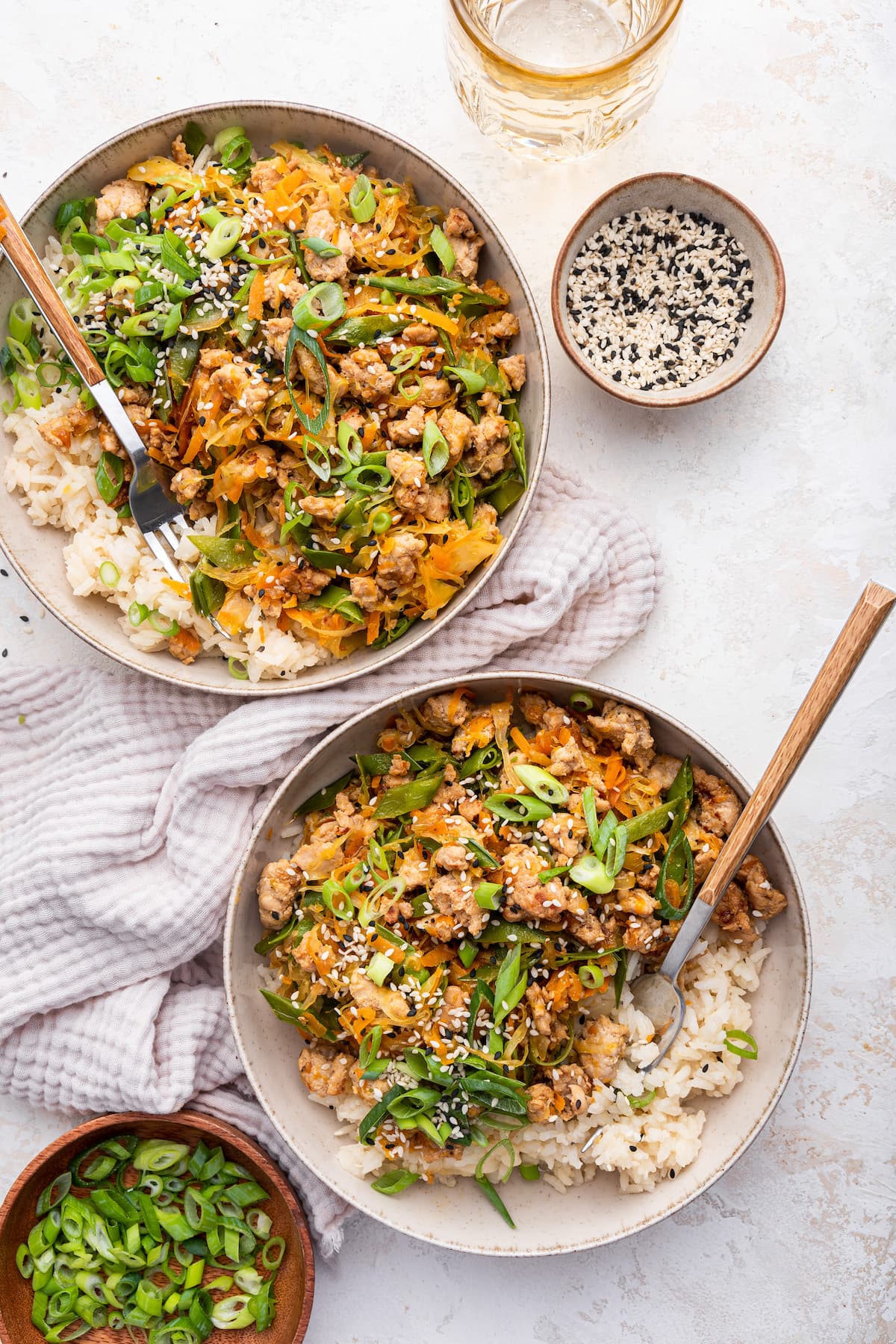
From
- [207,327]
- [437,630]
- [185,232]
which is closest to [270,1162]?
[437,630]

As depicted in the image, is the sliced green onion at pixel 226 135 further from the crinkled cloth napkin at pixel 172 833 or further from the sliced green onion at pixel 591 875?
the sliced green onion at pixel 591 875

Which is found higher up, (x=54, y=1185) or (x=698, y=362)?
(x=698, y=362)

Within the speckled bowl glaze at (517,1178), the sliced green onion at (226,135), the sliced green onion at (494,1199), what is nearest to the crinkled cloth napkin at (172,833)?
the speckled bowl glaze at (517,1178)

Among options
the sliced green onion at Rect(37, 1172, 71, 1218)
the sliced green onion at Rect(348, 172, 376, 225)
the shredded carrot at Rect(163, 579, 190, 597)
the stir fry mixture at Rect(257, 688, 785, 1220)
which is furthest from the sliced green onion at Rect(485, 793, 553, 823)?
the sliced green onion at Rect(37, 1172, 71, 1218)

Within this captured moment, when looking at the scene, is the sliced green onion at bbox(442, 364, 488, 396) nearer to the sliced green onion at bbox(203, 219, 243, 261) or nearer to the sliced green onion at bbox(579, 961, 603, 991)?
the sliced green onion at bbox(203, 219, 243, 261)

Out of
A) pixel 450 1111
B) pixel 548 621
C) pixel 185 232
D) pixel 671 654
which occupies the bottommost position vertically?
pixel 450 1111

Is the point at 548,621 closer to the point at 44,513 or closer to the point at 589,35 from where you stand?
the point at 44,513

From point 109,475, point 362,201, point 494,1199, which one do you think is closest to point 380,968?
point 494,1199
